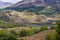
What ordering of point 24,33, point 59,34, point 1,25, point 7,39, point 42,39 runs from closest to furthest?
point 59,34 → point 7,39 → point 42,39 → point 24,33 → point 1,25

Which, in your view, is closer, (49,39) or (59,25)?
(59,25)

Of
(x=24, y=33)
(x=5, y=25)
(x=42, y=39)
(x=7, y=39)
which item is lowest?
(x=5, y=25)

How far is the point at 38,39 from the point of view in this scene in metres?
71.8

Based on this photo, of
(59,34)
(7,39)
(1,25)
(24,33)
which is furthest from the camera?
(1,25)

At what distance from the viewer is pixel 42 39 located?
6888cm

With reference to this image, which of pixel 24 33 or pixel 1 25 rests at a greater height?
pixel 24 33

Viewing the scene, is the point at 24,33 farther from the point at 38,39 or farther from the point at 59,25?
the point at 59,25

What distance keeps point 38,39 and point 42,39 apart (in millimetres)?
3122

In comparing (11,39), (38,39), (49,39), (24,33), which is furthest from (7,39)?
(24,33)

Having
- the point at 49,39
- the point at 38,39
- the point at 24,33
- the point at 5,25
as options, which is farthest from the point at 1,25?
the point at 49,39

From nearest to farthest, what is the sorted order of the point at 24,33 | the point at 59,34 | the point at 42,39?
the point at 59,34
the point at 42,39
the point at 24,33

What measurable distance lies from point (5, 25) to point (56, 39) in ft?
403

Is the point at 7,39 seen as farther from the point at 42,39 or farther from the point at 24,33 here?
the point at 24,33

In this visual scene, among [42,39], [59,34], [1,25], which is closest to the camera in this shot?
[59,34]
